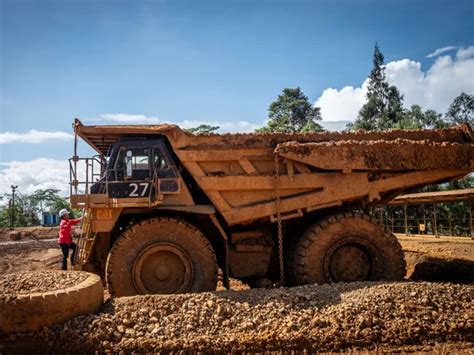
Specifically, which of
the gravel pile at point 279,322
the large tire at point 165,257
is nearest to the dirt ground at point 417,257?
the large tire at point 165,257

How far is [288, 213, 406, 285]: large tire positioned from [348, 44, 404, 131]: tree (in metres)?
28.2

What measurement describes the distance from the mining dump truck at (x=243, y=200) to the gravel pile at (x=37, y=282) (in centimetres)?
100

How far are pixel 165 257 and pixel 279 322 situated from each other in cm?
286

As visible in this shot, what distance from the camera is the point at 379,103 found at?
38.0 m

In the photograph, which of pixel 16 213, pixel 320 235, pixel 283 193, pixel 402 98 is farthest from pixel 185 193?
pixel 16 213

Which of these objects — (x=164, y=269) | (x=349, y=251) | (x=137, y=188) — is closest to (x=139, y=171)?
(x=137, y=188)

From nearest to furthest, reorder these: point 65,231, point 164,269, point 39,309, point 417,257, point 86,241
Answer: point 39,309 → point 164,269 → point 86,241 → point 65,231 → point 417,257

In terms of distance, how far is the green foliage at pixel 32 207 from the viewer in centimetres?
4025

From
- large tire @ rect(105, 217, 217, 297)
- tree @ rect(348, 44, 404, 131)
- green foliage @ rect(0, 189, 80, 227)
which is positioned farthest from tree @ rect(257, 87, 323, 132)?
large tire @ rect(105, 217, 217, 297)

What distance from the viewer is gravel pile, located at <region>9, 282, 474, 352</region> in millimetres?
5070

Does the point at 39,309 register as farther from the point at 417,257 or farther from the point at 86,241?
the point at 417,257

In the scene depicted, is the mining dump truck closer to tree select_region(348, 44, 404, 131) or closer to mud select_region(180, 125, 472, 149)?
mud select_region(180, 125, 472, 149)

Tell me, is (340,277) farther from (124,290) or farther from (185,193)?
(124,290)

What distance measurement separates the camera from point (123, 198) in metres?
7.50
